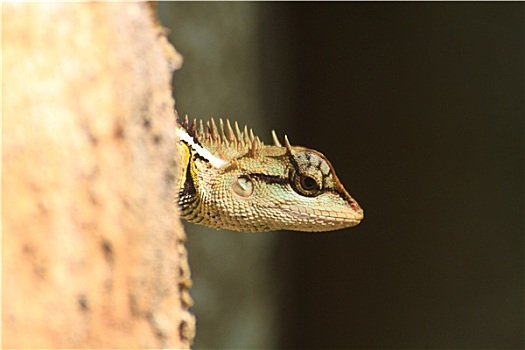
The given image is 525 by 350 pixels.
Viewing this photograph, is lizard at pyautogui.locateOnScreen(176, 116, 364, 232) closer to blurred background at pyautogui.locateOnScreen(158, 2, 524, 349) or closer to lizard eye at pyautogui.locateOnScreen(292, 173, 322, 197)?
lizard eye at pyautogui.locateOnScreen(292, 173, 322, 197)

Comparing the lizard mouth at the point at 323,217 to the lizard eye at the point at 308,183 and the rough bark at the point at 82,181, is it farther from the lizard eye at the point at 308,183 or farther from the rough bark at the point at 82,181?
the rough bark at the point at 82,181

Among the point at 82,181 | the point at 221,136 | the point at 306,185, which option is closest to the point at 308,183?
the point at 306,185

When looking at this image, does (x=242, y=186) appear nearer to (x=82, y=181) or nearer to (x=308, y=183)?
(x=308, y=183)

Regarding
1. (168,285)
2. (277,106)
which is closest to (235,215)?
(168,285)

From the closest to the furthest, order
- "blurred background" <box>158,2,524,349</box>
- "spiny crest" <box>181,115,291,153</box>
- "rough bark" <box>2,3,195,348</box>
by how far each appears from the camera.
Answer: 1. "rough bark" <box>2,3,195,348</box>
2. "spiny crest" <box>181,115,291,153</box>
3. "blurred background" <box>158,2,524,349</box>

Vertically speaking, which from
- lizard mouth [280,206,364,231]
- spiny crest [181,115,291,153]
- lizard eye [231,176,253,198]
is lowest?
lizard mouth [280,206,364,231]

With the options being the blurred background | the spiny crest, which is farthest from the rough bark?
the blurred background
